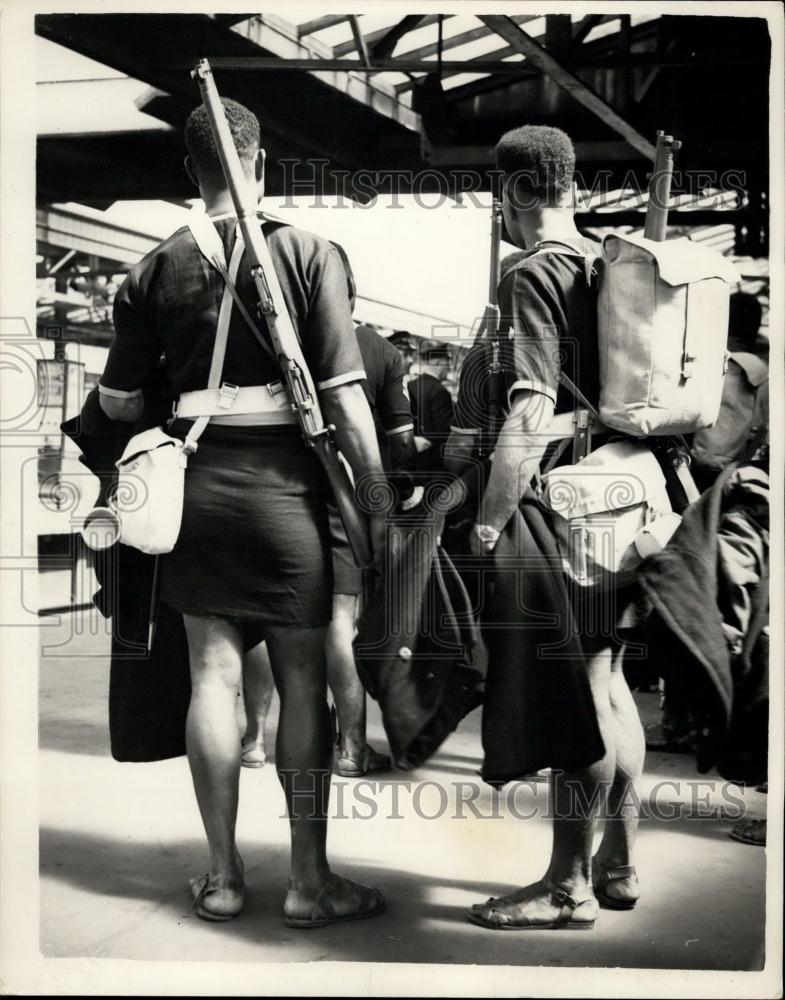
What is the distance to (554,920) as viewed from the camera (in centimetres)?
284

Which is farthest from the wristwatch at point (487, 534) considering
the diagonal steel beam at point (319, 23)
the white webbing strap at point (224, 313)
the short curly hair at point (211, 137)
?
the diagonal steel beam at point (319, 23)

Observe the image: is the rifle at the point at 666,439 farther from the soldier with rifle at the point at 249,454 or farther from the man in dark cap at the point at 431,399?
the soldier with rifle at the point at 249,454

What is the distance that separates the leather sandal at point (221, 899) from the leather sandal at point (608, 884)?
101 cm

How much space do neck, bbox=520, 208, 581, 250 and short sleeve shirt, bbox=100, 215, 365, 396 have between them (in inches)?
21.6

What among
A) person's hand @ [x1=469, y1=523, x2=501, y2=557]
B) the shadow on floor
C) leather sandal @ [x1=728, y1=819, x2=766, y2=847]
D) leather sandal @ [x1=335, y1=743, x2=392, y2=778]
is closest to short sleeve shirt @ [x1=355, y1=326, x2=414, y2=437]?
person's hand @ [x1=469, y1=523, x2=501, y2=557]

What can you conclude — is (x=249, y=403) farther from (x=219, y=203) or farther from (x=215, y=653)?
(x=215, y=653)

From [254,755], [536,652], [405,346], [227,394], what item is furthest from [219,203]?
[254,755]

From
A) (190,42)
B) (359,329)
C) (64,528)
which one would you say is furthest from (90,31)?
(64,528)

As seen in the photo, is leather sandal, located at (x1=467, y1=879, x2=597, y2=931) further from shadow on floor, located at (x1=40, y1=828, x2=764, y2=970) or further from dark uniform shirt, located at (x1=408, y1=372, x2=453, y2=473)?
dark uniform shirt, located at (x1=408, y1=372, x2=453, y2=473)

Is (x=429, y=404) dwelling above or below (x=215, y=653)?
above

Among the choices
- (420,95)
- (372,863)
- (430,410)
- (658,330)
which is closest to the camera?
(658,330)

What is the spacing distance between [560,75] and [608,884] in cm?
230

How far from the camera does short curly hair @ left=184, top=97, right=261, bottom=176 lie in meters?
2.76

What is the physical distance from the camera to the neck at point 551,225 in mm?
2807
